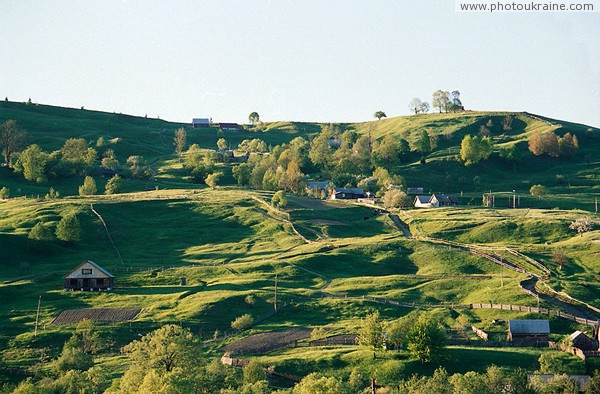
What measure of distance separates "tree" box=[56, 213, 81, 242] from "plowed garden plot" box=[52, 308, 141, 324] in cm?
3988

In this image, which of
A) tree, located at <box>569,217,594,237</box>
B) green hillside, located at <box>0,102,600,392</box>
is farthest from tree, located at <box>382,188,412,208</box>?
tree, located at <box>569,217,594,237</box>

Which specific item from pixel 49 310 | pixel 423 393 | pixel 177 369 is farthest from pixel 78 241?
pixel 423 393

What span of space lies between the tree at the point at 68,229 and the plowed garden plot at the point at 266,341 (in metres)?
63.6

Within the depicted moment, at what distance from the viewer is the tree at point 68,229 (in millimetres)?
156000

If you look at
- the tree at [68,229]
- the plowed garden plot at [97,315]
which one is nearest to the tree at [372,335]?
the plowed garden plot at [97,315]

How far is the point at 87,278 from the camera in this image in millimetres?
130000

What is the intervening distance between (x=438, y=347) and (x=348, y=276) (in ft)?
149

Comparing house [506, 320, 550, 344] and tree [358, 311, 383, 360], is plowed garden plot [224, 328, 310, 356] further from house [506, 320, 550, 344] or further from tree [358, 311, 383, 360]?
house [506, 320, 550, 344]

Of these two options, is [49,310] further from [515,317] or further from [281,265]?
[515,317]

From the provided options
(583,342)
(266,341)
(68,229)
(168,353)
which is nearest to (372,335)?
(266,341)

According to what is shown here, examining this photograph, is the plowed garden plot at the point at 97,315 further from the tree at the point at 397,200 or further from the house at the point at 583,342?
the tree at the point at 397,200

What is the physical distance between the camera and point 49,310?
389ft

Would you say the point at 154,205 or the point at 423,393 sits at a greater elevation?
the point at 154,205

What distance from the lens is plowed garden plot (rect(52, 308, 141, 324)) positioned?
11369 centimetres
